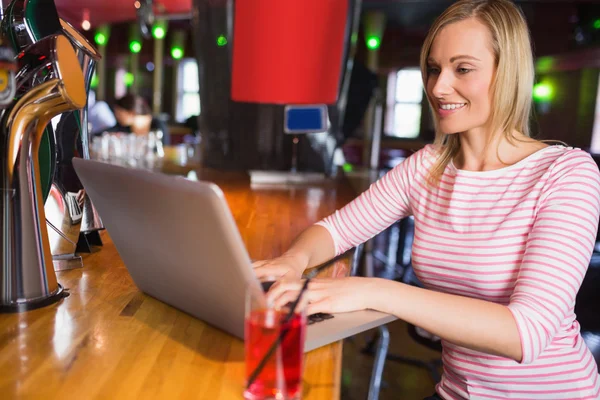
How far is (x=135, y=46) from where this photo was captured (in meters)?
11.5

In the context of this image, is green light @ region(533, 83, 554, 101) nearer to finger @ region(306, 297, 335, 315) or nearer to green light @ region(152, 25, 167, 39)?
green light @ region(152, 25, 167, 39)

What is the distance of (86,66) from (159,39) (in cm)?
1070

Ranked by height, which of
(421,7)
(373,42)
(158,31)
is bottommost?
(373,42)

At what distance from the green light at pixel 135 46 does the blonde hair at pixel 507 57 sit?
36.8ft

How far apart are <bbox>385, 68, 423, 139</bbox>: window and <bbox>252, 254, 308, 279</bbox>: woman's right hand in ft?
32.5

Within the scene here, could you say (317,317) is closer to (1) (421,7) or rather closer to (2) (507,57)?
(2) (507,57)

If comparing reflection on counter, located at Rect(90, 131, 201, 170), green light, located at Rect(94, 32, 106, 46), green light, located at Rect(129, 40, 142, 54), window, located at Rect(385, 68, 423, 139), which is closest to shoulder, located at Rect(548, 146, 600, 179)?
reflection on counter, located at Rect(90, 131, 201, 170)

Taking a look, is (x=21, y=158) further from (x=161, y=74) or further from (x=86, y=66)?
(x=161, y=74)

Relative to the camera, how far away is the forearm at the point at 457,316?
0.83 m

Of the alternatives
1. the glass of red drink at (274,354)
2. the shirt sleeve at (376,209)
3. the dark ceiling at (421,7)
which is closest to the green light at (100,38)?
the dark ceiling at (421,7)

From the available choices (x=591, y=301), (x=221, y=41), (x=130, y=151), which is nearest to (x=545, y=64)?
(x=221, y=41)

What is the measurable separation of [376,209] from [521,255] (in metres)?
0.36

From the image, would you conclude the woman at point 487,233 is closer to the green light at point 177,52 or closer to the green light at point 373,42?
the green light at point 373,42

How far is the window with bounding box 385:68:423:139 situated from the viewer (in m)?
10.6
